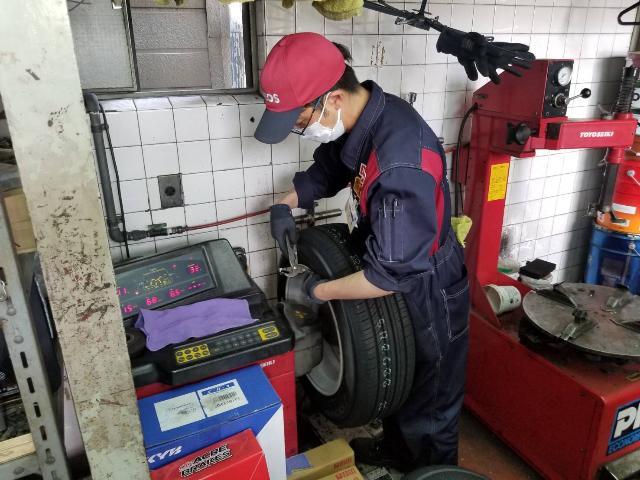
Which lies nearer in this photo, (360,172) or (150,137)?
(360,172)

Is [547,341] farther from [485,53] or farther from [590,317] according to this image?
[485,53]

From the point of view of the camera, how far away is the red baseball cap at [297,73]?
4.71ft

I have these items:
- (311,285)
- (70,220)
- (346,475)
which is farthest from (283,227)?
(70,220)

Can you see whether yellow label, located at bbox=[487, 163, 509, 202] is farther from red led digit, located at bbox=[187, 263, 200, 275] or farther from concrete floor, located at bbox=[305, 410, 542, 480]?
red led digit, located at bbox=[187, 263, 200, 275]

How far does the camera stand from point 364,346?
1667 mm

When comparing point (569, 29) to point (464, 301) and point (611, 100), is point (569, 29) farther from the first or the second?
point (464, 301)

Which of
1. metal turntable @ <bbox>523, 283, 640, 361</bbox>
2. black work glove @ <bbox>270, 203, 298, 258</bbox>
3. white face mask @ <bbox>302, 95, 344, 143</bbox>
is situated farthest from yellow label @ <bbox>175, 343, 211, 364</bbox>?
metal turntable @ <bbox>523, 283, 640, 361</bbox>

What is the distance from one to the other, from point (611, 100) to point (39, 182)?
3.31 metres

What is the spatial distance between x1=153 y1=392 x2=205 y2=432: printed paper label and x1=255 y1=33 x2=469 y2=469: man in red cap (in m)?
0.55

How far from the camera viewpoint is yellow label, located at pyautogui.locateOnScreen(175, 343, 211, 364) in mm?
1370

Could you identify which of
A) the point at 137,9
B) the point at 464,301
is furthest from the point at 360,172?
the point at 137,9

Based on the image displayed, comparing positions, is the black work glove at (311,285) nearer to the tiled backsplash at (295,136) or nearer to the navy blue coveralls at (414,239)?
the navy blue coveralls at (414,239)

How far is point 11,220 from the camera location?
0.77 metres

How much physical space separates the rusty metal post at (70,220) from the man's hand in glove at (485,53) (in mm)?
1614
